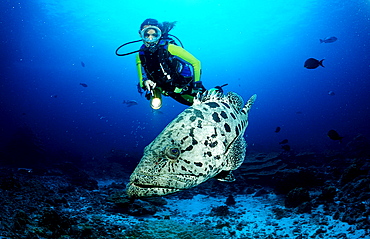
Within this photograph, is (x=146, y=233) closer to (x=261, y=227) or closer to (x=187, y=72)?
(x=261, y=227)

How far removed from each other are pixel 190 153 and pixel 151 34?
3313 millimetres

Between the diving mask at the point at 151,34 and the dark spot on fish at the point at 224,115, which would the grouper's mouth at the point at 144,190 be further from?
the diving mask at the point at 151,34

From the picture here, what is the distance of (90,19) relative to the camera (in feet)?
127

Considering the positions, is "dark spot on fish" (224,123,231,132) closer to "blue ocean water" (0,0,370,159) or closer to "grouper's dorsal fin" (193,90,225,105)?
"grouper's dorsal fin" (193,90,225,105)

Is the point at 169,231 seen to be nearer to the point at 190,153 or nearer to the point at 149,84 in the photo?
the point at 149,84

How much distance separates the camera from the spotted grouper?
7.73 ft

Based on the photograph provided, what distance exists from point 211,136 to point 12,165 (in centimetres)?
1732

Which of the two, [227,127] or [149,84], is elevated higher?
[149,84]

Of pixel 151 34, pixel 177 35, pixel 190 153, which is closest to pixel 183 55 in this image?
pixel 151 34

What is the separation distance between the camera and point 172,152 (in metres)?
2.46

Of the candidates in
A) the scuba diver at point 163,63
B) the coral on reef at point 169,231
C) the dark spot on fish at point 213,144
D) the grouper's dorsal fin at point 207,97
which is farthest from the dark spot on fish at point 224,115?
the coral on reef at point 169,231

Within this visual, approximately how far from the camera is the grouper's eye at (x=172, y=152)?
245 cm

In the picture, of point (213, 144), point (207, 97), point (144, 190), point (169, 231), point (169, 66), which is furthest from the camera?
point (169, 231)

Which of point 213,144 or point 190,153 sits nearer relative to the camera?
point 190,153
